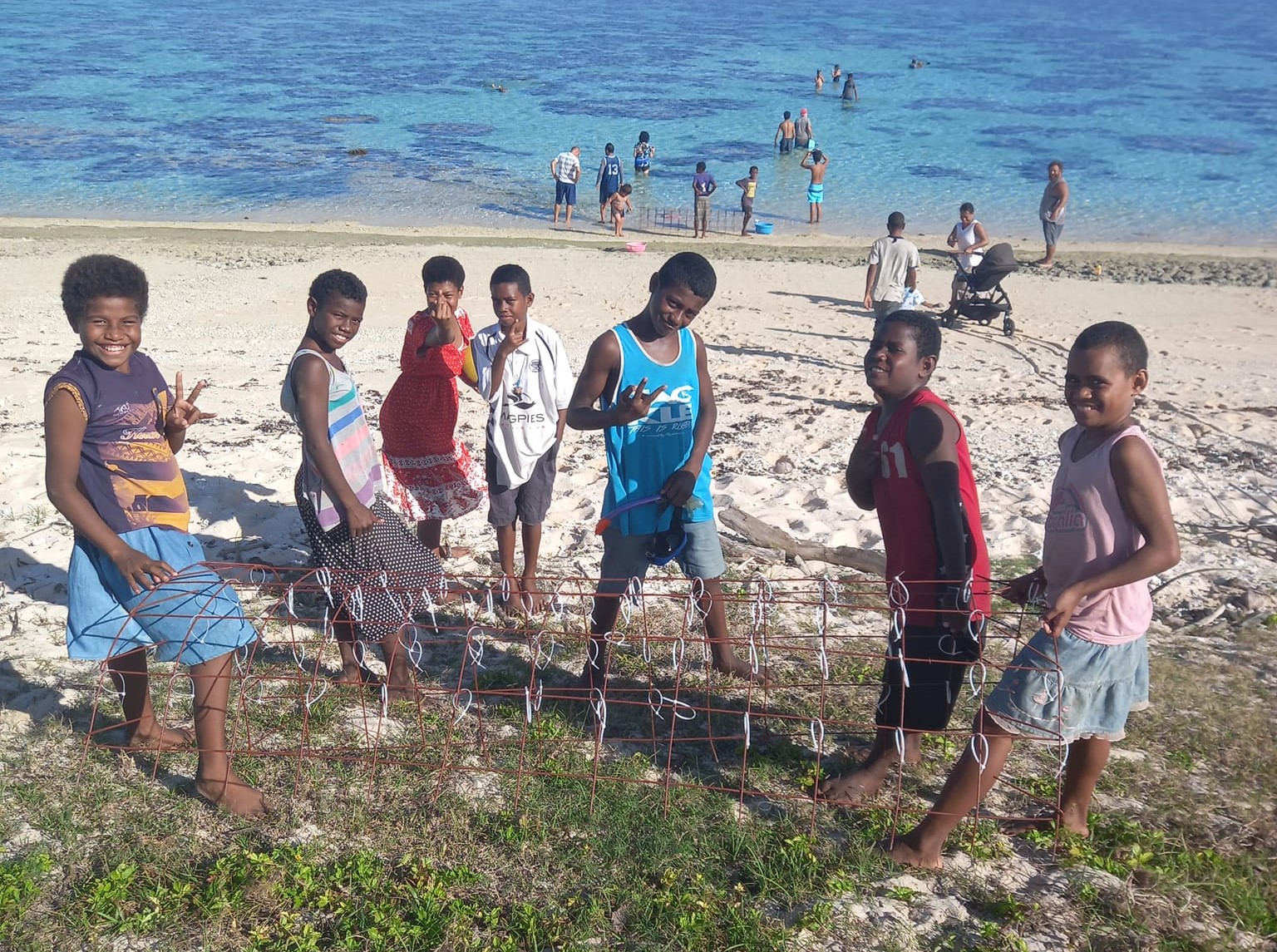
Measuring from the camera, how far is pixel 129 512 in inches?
142

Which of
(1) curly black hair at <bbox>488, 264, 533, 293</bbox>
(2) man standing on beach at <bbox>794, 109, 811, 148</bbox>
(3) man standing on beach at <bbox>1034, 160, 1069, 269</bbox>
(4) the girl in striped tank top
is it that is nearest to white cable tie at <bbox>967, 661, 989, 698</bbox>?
(4) the girl in striped tank top

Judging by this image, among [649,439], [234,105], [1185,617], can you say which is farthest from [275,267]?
[234,105]

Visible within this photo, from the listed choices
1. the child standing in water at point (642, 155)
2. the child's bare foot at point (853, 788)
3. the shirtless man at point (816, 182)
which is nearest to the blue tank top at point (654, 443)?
the child's bare foot at point (853, 788)

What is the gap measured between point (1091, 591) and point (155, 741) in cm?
344

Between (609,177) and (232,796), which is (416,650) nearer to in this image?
(232,796)

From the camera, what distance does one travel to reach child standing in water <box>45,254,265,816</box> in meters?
3.44

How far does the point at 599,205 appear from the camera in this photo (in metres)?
22.2

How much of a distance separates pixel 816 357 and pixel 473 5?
218 ft

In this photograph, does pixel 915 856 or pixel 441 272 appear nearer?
pixel 915 856

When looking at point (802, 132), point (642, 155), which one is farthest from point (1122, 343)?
point (802, 132)

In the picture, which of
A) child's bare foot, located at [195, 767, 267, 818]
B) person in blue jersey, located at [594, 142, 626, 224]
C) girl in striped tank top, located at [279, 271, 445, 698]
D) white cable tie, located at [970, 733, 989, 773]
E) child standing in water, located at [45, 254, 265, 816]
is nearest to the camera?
white cable tie, located at [970, 733, 989, 773]

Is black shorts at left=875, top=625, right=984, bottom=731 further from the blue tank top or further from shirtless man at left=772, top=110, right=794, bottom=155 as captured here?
shirtless man at left=772, top=110, right=794, bottom=155

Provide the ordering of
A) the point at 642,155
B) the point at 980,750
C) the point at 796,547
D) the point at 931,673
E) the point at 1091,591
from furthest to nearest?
the point at 642,155 → the point at 796,547 → the point at 931,673 → the point at 980,750 → the point at 1091,591

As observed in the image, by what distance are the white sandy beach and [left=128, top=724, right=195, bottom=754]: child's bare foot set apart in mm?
639
